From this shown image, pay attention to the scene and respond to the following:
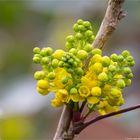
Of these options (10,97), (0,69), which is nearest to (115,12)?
(10,97)

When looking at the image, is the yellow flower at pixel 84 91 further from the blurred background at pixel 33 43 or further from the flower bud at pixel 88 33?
the blurred background at pixel 33 43

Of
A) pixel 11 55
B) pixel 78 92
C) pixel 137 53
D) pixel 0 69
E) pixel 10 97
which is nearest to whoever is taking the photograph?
pixel 78 92

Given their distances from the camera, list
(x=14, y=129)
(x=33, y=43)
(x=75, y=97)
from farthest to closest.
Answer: (x=33, y=43) < (x=14, y=129) < (x=75, y=97)

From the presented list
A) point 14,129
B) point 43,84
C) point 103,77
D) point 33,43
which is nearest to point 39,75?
point 43,84

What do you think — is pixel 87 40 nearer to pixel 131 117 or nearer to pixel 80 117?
pixel 80 117

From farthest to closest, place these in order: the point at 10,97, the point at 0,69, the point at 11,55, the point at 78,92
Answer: the point at 11,55 → the point at 0,69 → the point at 10,97 → the point at 78,92

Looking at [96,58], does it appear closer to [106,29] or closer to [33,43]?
[106,29]

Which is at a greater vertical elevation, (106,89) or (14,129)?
(14,129)

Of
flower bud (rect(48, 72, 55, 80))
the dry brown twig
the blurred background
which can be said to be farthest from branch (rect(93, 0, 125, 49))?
the blurred background

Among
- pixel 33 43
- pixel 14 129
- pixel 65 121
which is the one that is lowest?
pixel 65 121
